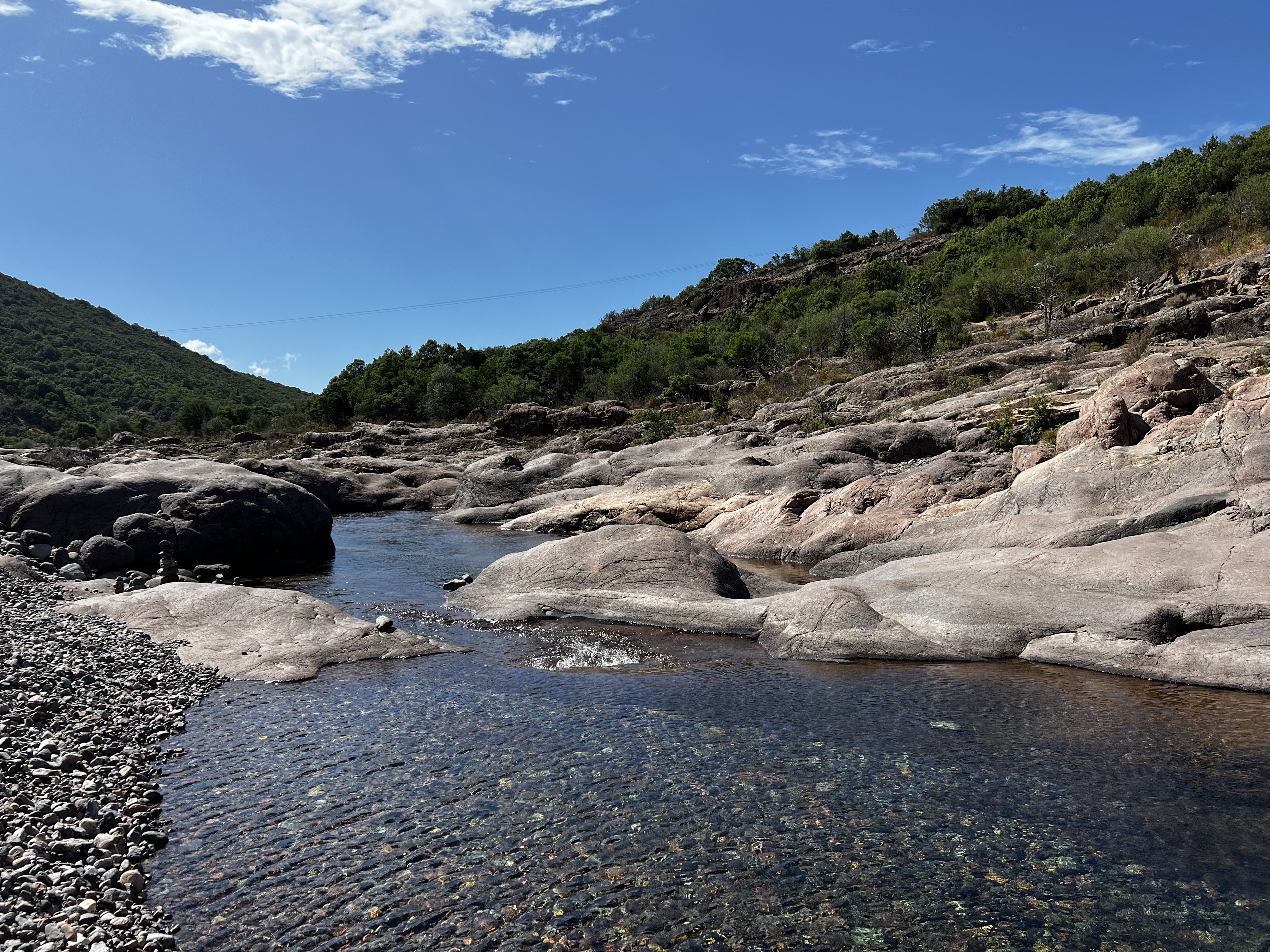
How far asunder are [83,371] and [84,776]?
421 feet

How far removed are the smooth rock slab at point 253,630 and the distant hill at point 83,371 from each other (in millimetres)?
95102

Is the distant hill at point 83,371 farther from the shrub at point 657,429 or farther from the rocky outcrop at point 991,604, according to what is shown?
the rocky outcrop at point 991,604

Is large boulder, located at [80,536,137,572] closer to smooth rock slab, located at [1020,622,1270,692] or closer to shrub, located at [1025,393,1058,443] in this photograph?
smooth rock slab, located at [1020,622,1270,692]

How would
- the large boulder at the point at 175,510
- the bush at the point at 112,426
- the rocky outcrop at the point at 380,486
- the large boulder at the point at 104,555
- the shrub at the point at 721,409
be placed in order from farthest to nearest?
the bush at the point at 112,426 < the shrub at the point at 721,409 < the rocky outcrop at the point at 380,486 < the large boulder at the point at 175,510 < the large boulder at the point at 104,555

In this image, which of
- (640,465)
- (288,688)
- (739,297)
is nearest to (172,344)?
(739,297)

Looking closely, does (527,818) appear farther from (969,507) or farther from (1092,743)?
(969,507)

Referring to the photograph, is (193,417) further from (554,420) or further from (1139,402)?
(1139,402)

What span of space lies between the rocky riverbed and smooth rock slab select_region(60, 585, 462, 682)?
436mm

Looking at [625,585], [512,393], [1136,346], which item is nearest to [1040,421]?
[1136,346]

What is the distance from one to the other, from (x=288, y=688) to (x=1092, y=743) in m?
10.5

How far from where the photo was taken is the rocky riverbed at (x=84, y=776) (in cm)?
546

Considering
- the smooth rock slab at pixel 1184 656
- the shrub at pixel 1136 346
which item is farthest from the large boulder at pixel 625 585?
the shrub at pixel 1136 346

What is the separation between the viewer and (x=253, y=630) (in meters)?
13.0

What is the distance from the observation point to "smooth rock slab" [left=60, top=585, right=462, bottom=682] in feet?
39.0
